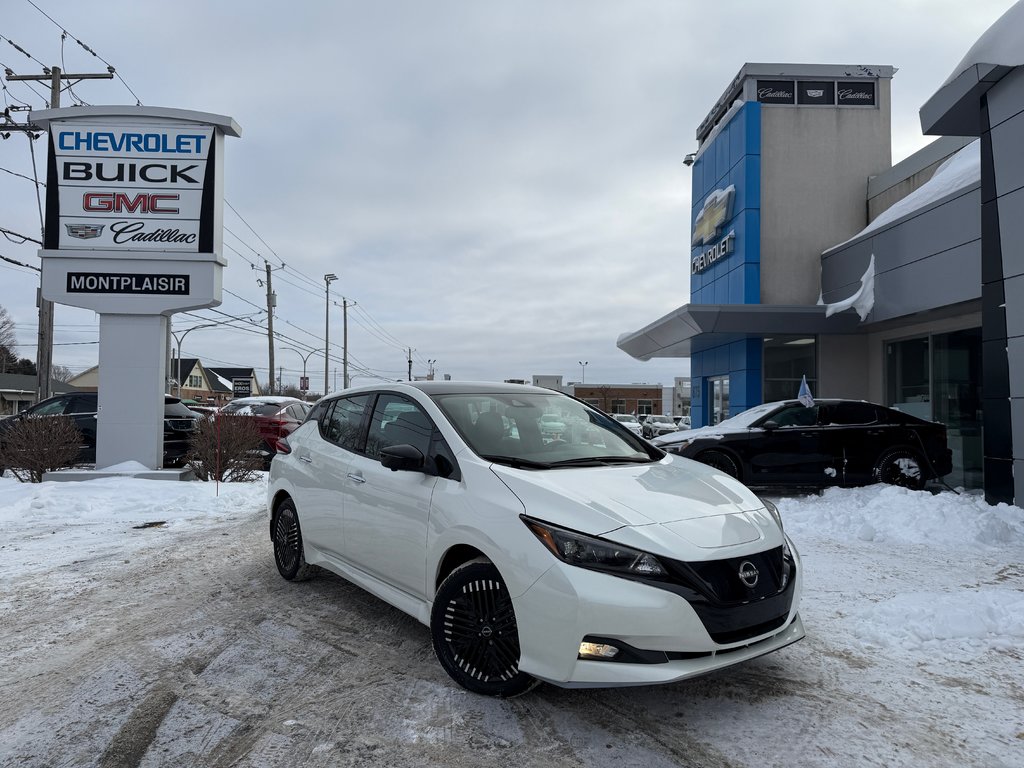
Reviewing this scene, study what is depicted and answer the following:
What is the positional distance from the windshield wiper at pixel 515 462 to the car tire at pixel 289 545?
232 centimetres

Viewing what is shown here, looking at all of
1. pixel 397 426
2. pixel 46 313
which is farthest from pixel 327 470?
pixel 46 313

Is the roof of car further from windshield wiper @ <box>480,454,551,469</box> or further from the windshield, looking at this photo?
windshield wiper @ <box>480,454,551,469</box>

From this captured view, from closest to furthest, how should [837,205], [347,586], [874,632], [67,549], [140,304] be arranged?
1. [874,632]
2. [347,586]
3. [67,549]
4. [140,304]
5. [837,205]

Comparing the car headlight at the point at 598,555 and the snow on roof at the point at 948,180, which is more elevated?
the snow on roof at the point at 948,180

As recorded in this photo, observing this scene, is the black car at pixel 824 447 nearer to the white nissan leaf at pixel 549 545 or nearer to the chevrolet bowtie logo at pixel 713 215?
the white nissan leaf at pixel 549 545

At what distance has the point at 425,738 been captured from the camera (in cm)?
306

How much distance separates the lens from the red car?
48.9ft

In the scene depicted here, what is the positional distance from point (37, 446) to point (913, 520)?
1288cm

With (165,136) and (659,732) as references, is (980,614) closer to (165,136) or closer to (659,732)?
(659,732)

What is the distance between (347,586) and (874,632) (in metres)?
3.85

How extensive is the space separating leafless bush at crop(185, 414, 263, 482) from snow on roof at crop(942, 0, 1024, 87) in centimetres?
1221

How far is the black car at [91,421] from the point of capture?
41.4ft

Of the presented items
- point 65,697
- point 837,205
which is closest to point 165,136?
point 65,697

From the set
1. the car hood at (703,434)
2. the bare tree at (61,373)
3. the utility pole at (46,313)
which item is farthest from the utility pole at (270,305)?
the bare tree at (61,373)
